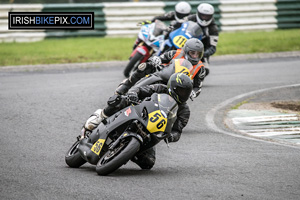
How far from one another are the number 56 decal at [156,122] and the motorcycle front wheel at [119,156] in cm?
27

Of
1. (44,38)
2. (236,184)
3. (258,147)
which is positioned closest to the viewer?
(236,184)

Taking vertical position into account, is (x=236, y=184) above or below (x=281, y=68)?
above

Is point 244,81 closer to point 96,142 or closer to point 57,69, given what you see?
point 57,69

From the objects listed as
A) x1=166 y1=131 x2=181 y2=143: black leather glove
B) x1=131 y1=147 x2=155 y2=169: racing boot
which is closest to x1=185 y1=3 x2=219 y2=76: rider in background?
x1=166 y1=131 x2=181 y2=143: black leather glove

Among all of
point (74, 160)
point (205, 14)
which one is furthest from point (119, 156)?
point (205, 14)

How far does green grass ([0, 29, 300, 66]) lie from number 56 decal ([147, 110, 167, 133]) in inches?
418

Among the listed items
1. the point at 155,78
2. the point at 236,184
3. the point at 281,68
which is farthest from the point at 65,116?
the point at 281,68

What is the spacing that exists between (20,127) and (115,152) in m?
3.26

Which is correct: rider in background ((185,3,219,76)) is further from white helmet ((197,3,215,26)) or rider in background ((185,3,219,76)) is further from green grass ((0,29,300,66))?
green grass ((0,29,300,66))

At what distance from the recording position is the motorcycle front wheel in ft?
21.5

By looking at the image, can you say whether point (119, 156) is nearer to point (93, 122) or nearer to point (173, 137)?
point (93, 122)

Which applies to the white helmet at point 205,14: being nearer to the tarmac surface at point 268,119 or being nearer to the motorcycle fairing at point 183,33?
the motorcycle fairing at point 183,33

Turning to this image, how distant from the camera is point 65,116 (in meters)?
10.5

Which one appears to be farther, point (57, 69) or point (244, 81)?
point (57, 69)
